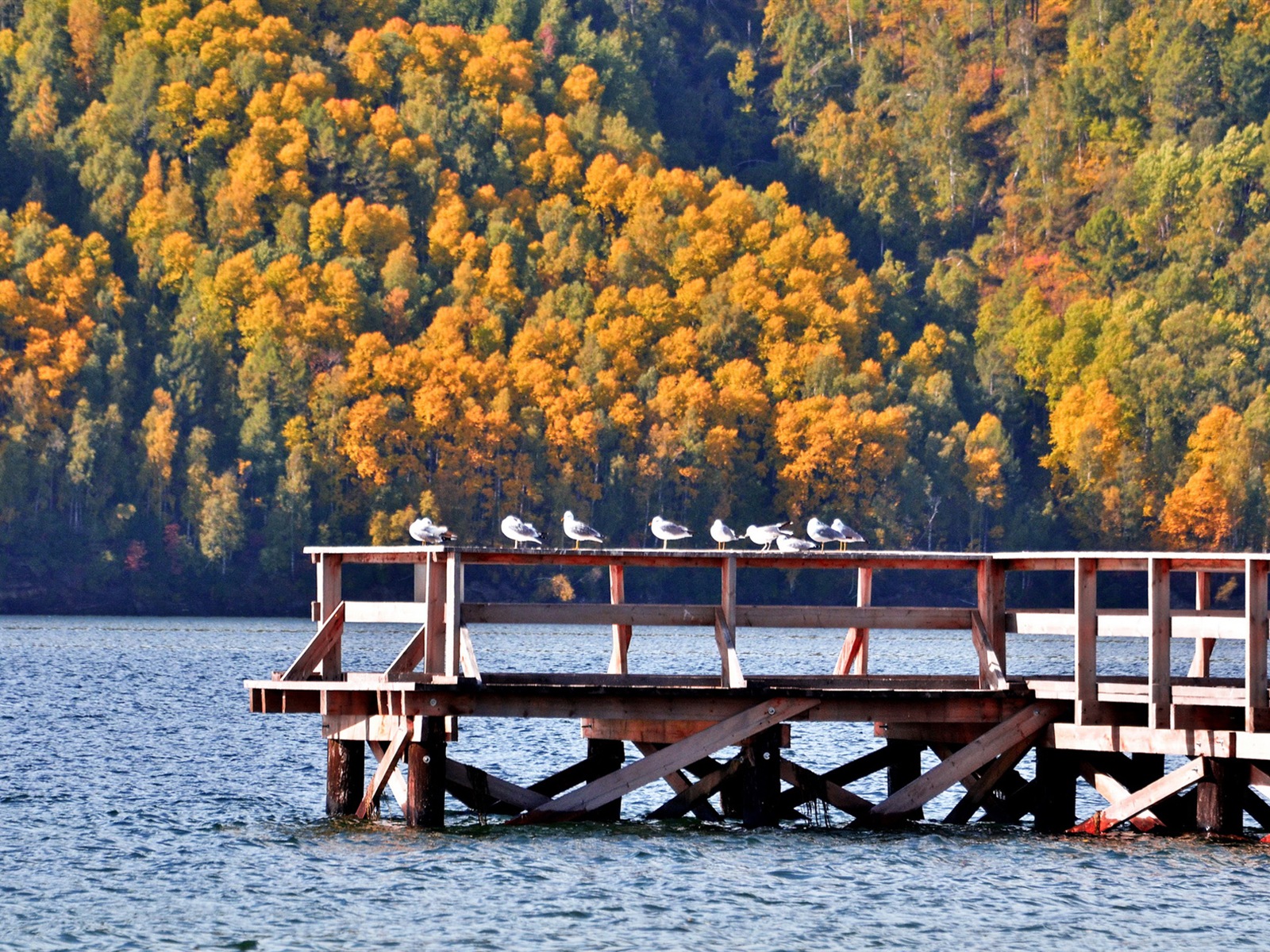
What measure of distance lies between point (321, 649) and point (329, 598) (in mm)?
848

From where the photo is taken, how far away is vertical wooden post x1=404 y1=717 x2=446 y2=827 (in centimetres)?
2547

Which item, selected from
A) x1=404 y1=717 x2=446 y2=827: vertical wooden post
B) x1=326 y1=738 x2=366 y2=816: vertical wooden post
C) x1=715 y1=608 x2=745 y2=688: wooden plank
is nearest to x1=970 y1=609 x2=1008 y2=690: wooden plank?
x1=715 y1=608 x2=745 y2=688: wooden plank

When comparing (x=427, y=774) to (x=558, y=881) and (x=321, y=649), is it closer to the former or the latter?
(x=321, y=649)

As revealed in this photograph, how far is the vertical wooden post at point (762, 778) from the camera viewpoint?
2619 cm

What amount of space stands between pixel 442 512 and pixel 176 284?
24.8 metres

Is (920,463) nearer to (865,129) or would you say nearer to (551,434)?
(551,434)

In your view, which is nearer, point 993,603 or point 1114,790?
point 1114,790

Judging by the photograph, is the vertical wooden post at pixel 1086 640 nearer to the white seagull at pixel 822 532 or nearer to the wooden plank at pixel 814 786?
the wooden plank at pixel 814 786

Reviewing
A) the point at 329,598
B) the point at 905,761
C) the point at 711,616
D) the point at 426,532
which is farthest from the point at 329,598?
the point at 905,761

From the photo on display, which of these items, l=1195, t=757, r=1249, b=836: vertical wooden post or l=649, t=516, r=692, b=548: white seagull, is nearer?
l=1195, t=757, r=1249, b=836: vertical wooden post

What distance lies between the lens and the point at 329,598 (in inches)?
1081

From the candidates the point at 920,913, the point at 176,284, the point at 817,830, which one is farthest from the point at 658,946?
the point at 176,284

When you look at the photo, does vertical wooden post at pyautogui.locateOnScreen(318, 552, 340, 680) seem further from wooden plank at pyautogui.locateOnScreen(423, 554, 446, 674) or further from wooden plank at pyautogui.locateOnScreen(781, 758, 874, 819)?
wooden plank at pyautogui.locateOnScreen(781, 758, 874, 819)

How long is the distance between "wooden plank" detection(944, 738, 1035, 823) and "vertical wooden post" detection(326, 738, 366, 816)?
7.25 meters
